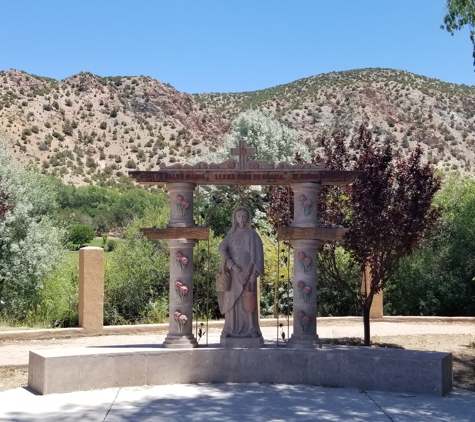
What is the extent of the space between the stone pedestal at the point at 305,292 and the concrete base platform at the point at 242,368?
1.15ft

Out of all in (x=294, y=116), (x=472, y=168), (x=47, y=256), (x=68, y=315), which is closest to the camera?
(x=68, y=315)

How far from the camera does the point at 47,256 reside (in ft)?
68.4

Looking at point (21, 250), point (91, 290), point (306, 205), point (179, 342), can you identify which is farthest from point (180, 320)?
point (21, 250)

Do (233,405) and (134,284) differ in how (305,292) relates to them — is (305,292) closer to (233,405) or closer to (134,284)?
(233,405)

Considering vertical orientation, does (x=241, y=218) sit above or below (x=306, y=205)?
below

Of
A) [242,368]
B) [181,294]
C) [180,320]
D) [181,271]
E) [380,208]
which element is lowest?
[242,368]

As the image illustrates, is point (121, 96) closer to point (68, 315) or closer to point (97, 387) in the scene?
point (68, 315)

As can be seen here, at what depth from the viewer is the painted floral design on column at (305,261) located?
10.7m

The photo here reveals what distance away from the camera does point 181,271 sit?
1073 centimetres

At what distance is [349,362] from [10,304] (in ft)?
42.0

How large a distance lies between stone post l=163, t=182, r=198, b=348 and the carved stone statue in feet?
1.66

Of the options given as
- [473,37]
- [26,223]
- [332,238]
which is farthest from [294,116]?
[332,238]

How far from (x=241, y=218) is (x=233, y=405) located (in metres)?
3.01

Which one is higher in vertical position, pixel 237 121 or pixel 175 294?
pixel 237 121
